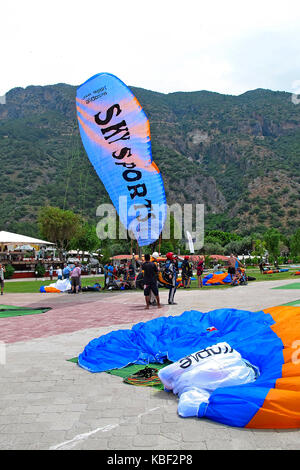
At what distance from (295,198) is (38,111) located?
92569mm

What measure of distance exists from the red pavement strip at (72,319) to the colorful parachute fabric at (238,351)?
8.19 feet

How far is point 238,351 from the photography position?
4789mm

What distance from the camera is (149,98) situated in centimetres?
14462

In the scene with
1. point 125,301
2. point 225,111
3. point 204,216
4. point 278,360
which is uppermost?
point 225,111

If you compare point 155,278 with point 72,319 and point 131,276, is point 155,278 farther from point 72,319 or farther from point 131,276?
point 131,276

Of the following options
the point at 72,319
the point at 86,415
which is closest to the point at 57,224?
the point at 72,319

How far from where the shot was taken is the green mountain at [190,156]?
8275 cm

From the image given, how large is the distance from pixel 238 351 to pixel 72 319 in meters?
6.16

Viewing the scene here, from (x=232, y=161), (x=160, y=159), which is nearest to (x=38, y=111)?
(x=160, y=159)

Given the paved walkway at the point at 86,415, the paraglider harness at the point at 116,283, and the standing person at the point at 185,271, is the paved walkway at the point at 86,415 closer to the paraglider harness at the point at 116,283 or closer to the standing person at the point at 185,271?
the paraglider harness at the point at 116,283

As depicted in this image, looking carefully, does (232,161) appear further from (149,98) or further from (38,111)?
Result: (38,111)

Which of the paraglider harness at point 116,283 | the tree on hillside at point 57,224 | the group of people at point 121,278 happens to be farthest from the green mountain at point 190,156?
the paraglider harness at point 116,283

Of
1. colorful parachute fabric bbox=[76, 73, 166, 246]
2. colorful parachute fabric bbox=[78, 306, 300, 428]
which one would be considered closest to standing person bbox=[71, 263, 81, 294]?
colorful parachute fabric bbox=[76, 73, 166, 246]

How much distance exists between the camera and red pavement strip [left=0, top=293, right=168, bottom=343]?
330 inches
